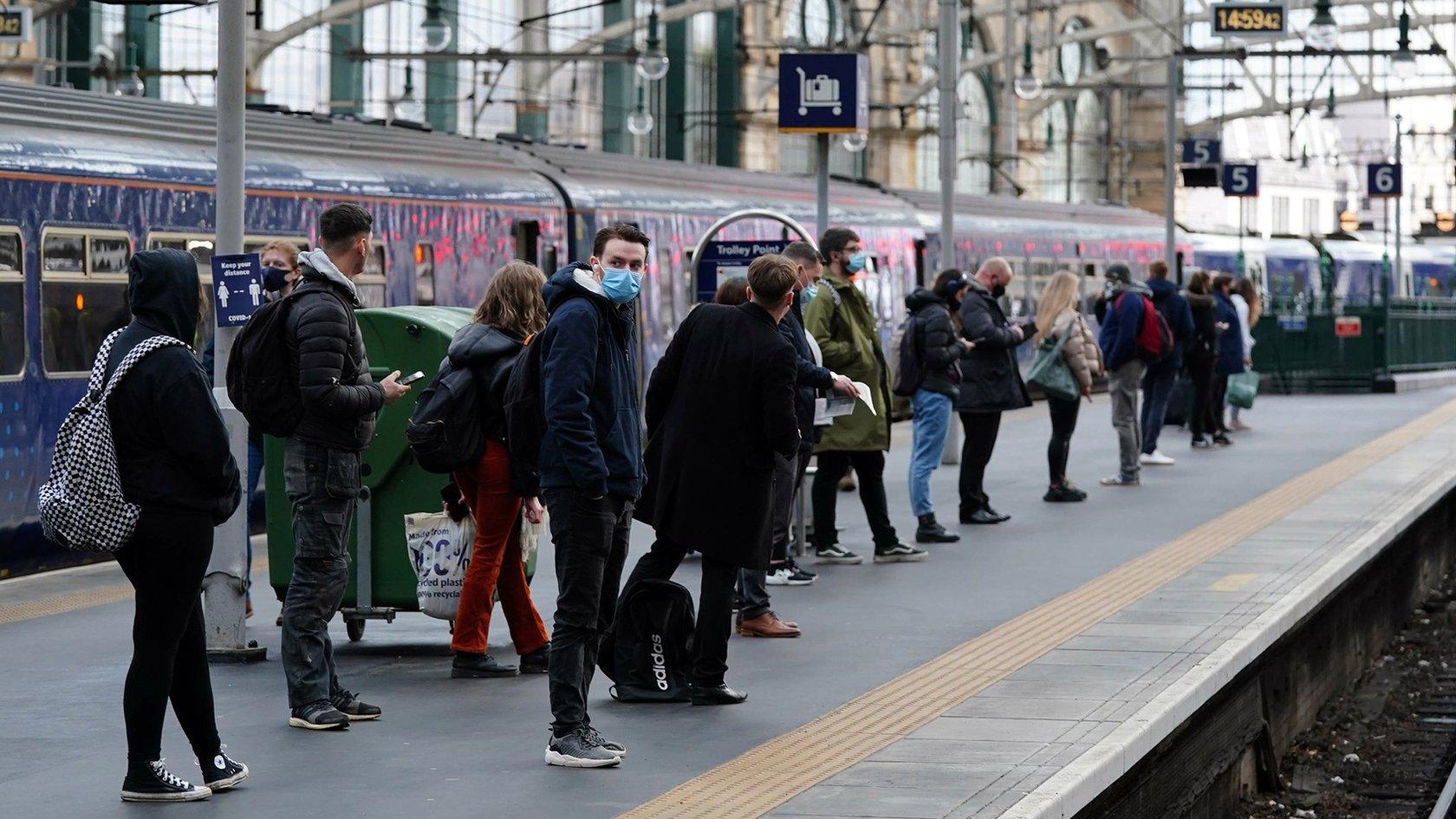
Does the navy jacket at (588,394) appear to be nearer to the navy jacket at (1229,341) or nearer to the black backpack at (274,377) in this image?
the black backpack at (274,377)

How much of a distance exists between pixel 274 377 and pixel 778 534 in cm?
416

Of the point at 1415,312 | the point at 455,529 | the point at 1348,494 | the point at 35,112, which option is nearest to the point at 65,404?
the point at 35,112

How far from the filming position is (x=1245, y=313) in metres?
22.5

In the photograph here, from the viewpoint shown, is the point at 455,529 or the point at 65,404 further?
the point at 65,404

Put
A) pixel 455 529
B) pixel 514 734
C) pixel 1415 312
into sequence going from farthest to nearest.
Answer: pixel 1415 312
pixel 455 529
pixel 514 734

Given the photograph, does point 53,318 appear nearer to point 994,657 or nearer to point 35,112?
point 35,112

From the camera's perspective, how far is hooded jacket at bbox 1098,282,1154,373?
1736 centimetres

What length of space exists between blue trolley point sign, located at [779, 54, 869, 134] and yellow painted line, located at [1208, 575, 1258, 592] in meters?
4.02

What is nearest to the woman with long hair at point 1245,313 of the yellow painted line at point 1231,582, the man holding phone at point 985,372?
the man holding phone at point 985,372

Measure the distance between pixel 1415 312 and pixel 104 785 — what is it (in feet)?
93.0

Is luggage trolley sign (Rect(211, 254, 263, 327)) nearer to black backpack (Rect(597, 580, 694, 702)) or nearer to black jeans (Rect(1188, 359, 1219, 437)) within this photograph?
black backpack (Rect(597, 580, 694, 702))

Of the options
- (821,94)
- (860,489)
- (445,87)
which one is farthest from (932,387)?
(445,87)

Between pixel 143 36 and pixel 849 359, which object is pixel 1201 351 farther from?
pixel 143 36

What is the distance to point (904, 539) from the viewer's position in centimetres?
1385
